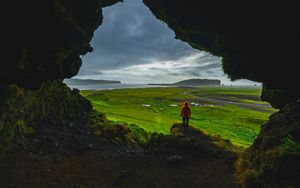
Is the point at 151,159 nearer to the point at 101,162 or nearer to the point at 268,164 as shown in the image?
the point at 101,162

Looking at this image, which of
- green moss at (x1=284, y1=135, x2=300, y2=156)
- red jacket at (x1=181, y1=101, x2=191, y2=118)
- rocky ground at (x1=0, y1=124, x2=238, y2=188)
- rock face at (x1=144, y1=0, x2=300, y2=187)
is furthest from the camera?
red jacket at (x1=181, y1=101, x2=191, y2=118)

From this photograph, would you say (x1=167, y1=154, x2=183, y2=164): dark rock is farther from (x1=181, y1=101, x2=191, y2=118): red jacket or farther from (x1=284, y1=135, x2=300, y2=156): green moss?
(x1=181, y1=101, x2=191, y2=118): red jacket

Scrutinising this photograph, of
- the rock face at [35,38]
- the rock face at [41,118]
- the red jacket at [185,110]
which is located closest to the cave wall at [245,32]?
the rock face at [35,38]

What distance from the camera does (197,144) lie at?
2609cm

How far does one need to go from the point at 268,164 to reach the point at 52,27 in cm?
1535

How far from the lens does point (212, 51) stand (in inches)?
1094

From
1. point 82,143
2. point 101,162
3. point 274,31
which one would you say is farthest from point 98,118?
point 274,31

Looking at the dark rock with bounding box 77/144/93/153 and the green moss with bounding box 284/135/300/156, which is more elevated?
the green moss with bounding box 284/135/300/156

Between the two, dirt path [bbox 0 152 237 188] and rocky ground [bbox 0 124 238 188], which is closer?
dirt path [bbox 0 152 237 188]

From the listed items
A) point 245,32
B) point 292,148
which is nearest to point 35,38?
point 245,32

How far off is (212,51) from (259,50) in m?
7.58

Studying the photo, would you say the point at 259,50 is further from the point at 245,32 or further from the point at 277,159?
the point at 277,159

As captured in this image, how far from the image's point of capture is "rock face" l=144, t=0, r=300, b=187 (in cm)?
1516

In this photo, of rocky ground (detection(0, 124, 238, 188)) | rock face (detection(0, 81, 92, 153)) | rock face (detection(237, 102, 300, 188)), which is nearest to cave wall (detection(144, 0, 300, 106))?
rock face (detection(237, 102, 300, 188))
